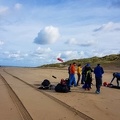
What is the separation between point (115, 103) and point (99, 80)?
166 inches

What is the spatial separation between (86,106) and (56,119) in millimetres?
3123

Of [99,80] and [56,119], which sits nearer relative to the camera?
[56,119]

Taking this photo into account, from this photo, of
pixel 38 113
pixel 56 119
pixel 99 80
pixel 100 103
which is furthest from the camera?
pixel 99 80

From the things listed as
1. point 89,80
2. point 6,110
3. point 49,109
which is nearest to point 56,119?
point 49,109

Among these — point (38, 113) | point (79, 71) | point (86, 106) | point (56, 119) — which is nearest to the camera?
point (56, 119)

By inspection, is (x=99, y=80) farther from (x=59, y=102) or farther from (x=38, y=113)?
(x=38, y=113)

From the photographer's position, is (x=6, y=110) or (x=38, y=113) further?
(x=6, y=110)

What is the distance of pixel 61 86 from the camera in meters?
18.8

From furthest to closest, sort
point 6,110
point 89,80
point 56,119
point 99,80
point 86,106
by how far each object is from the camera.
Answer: point 89,80 → point 99,80 → point 86,106 → point 6,110 → point 56,119

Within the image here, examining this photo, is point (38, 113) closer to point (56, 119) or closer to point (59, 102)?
point (56, 119)

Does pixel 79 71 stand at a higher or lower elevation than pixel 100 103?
higher

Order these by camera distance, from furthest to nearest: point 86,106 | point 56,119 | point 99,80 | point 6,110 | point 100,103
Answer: point 99,80
point 100,103
point 86,106
point 6,110
point 56,119

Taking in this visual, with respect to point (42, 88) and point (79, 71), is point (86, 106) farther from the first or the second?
point (79, 71)

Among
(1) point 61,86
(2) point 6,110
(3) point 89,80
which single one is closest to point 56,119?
(2) point 6,110
